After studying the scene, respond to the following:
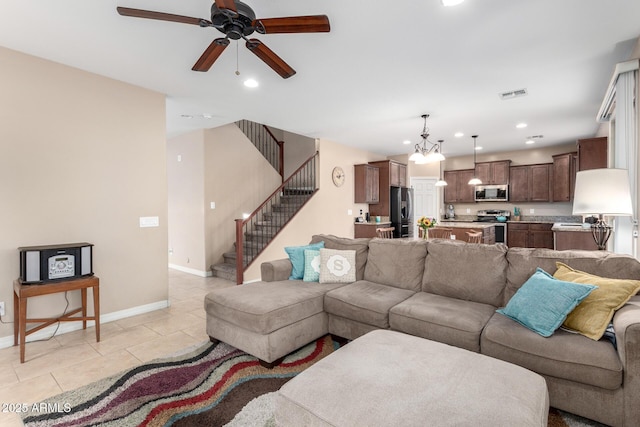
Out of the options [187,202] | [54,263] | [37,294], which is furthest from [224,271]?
[37,294]

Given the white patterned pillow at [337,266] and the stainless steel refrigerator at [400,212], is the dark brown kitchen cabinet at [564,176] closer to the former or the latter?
the stainless steel refrigerator at [400,212]

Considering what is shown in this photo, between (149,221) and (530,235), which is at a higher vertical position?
(149,221)

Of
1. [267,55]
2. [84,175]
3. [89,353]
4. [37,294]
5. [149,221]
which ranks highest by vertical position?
[267,55]

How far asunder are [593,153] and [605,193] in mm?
3016

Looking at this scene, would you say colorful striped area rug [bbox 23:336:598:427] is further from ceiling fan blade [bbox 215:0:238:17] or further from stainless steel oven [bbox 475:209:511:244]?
stainless steel oven [bbox 475:209:511:244]

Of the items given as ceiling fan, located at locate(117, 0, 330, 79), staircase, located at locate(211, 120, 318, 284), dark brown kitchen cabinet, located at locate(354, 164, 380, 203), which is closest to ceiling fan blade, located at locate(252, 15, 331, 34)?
ceiling fan, located at locate(117, 0, 330, 79)

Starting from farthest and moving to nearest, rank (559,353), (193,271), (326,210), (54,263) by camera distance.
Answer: (326,210)
(193,271)
(54,263)
(559,353)

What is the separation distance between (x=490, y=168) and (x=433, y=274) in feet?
21.0

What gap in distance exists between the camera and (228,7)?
1817mm

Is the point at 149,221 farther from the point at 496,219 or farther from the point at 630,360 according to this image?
the point at 496,219

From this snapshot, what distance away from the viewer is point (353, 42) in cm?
275

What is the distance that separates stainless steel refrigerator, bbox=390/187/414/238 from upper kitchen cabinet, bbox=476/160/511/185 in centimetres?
211

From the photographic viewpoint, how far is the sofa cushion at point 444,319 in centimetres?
215

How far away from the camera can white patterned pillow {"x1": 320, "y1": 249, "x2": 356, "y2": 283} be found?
3.25m
